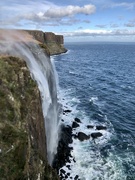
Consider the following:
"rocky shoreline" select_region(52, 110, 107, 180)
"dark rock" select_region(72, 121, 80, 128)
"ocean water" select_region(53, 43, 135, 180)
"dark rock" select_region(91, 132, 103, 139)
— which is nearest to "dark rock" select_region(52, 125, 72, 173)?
"rocky shoreline" select_region(52, 110, 107, 180)

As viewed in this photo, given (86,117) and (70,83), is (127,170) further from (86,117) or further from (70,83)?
(70,83)

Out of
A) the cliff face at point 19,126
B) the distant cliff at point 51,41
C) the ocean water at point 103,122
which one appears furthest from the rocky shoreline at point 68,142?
the distant cliff at point 51,41

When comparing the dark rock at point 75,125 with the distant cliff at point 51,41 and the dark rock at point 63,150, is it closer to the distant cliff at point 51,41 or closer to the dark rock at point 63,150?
the dark rock at point 63,150

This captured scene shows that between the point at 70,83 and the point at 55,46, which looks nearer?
the point at 70,83

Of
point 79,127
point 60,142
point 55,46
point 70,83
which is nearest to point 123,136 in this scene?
point 79,127

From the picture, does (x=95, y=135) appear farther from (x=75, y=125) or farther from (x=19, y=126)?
(x=19, y=126)

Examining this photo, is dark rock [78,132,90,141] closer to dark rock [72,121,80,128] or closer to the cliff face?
dark rock [72,121,80,128]

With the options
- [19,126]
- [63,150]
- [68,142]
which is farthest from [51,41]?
[19,126]

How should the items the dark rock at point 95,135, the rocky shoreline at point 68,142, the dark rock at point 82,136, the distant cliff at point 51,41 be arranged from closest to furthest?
the rocky shoreline at point 68,142 → the dark rock at point 82,136 → the dark rock at point 95,135 → the distant cliff at point 51,41
